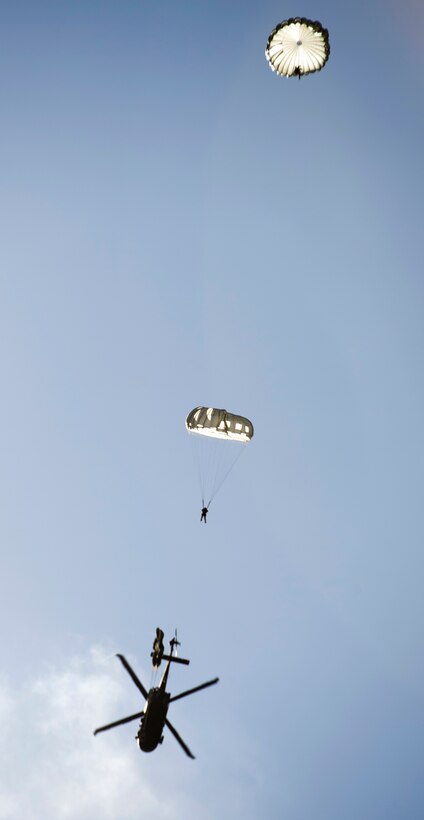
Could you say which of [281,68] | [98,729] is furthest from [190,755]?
[281,68]

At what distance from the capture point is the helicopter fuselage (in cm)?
1504

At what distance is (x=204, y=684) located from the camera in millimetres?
16250

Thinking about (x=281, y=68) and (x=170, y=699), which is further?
(x=281, y=68)

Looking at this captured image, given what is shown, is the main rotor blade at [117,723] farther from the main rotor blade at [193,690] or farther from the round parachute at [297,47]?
the round parachute at [297,47]

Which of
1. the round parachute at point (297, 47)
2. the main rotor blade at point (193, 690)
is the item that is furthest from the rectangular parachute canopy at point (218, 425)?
the round parachute at point (297, 47)

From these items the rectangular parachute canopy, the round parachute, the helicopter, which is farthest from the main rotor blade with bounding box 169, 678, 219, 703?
the round parachute

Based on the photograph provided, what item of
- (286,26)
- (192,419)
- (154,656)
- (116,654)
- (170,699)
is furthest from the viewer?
(192,419)

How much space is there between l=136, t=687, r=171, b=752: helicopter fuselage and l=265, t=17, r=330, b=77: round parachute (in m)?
26.6

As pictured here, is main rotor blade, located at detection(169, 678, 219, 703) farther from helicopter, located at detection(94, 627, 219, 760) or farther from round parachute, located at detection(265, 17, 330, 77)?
round parachute, located at detection(265, 17, 330, 77)

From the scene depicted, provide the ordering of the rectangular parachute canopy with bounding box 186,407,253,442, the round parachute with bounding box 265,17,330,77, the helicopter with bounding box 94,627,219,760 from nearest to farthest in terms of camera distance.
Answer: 1. the helicopter with bounding box 94,627,219,760
2. the round parachute with bounding box 265,17,330,77
3. the rectangular parachute canopy with bounding box 186,407,253,442

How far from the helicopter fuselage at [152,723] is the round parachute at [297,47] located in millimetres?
26574

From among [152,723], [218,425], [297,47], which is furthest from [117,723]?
[297,47]

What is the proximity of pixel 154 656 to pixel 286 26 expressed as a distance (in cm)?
2730

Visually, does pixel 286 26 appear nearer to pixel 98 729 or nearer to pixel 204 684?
pixel 204 684
